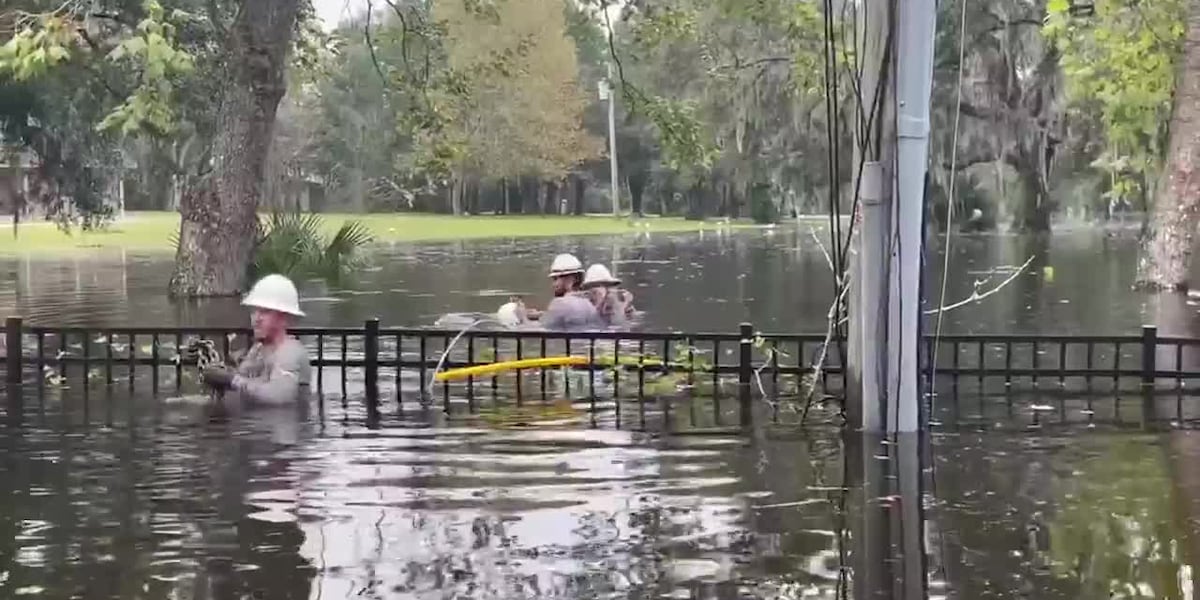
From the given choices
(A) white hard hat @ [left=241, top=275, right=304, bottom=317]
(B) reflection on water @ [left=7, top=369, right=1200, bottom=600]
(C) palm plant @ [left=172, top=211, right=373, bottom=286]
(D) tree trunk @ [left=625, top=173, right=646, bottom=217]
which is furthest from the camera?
(D) tree trunk @ [left=625, top=173, right=646, bottom=217]

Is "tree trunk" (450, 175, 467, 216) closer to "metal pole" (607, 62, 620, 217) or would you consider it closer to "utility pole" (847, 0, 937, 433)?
"metal pole" (607, 62, 620, 217)

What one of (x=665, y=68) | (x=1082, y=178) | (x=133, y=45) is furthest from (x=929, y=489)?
(x=1082, y=178)

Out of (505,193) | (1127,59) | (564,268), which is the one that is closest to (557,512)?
(564,268)

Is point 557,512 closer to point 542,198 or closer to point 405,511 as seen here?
point 405,511

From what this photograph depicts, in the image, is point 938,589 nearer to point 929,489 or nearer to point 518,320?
point 929,489

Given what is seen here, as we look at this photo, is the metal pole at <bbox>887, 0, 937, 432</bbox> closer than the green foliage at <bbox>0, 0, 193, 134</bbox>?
Yes

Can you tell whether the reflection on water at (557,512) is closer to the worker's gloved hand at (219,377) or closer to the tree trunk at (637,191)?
the worker's gloved hand at (219,377)

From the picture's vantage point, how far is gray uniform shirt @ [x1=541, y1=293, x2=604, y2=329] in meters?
17.2

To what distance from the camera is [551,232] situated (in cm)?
6894

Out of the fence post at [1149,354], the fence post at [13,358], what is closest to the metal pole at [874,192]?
the fence post at [1149,354]

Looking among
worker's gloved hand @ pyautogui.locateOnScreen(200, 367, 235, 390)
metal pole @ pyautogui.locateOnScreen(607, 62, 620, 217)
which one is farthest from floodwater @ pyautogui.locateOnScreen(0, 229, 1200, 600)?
metal pole @ pyautogui.locateOnScreen(607, 62, 620, 217)

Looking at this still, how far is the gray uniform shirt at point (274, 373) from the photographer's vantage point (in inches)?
528

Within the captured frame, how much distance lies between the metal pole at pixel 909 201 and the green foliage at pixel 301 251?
20.9m

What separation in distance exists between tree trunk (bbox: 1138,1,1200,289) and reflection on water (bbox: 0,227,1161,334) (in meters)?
1.08
